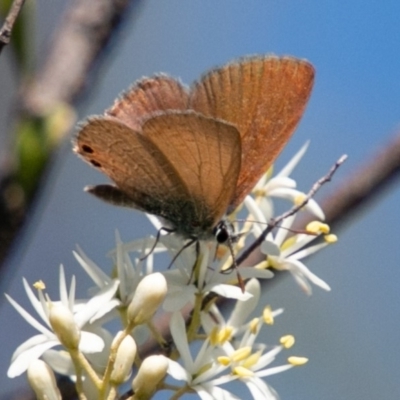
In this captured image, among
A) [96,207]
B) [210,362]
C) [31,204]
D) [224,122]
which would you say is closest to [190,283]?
[210,362]

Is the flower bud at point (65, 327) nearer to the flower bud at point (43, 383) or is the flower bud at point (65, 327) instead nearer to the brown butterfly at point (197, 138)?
the flower bud at point (43, 383)

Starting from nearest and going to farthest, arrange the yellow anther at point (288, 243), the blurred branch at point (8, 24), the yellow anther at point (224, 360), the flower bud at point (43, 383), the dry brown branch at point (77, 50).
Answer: the blurred branch at point (8, 24), the flower bud at point (43, 383), the yellow anther at point (224, 360), the yellow anther at point (288, 243), the dry brown branch at point (77, 50)

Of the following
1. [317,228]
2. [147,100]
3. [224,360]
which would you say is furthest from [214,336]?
[147,100]

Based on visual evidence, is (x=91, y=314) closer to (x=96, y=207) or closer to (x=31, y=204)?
(x=31, y=204)

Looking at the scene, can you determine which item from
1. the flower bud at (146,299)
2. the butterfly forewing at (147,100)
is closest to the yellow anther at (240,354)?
the flower bud at (146,299)

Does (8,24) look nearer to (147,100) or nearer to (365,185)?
(147,100)

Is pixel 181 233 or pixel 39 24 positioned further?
pixel 39 24

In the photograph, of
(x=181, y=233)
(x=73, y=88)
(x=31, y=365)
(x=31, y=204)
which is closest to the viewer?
(x=31, y=365)
